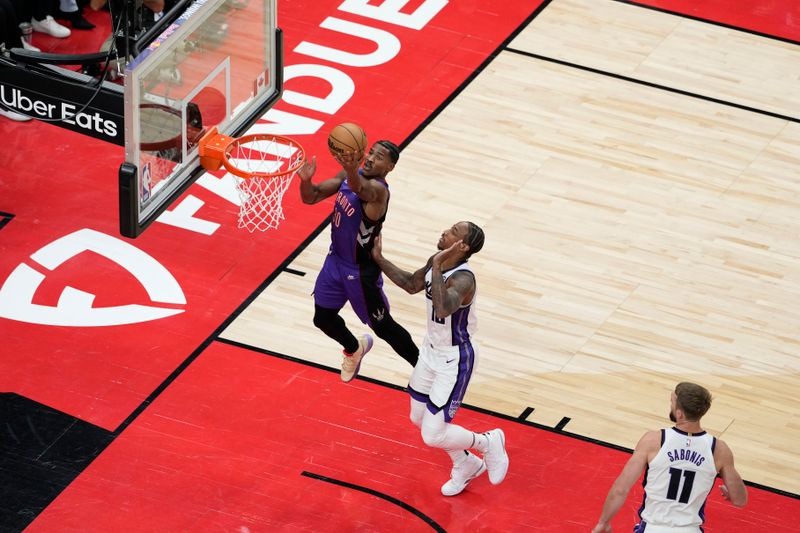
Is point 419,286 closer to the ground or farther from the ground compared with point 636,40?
farther from the ground

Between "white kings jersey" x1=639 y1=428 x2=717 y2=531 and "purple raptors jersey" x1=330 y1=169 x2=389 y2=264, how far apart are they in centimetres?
230

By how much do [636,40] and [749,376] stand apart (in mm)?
4691

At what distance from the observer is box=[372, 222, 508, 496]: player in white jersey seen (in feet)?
27.9

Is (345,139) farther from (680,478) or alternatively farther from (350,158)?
(680,478)

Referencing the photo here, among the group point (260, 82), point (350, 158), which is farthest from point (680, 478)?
point (260, 82)

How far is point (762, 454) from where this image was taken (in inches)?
390

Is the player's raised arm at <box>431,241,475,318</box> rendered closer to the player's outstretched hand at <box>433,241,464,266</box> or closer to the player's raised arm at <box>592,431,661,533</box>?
the player's outstretched hand at <box>433,241,464,266</box>

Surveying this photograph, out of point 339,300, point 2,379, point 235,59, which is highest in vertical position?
point 235,59

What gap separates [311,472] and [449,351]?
4.37 ft

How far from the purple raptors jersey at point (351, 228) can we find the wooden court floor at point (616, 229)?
53.4 inches

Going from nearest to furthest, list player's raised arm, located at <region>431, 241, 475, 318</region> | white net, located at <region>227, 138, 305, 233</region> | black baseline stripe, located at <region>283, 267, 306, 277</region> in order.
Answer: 1. player's raised arm, located at <region>431, 241, 475, 318</region>
2. white net, located at <region>227, 138, 305, 233</region>
3. black baseline stripe, located at <region>283, 267, 306, 277</region>

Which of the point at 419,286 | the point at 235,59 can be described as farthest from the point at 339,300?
the point at 235,59

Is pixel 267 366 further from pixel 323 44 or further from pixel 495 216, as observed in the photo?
pixel 323 44

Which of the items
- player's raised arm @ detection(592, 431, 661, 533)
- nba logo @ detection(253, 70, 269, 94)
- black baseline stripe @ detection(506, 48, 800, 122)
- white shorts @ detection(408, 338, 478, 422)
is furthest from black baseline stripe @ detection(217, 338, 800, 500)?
black baseline stripe @ detection(506, 48, 800, 122)
